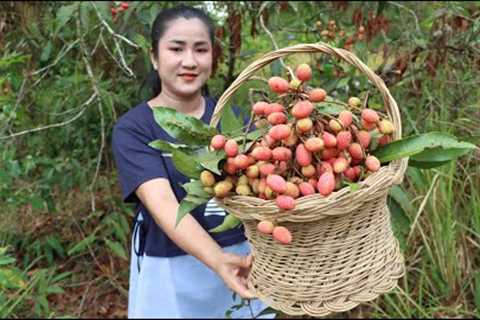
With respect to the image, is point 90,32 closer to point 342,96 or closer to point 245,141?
point 342,96

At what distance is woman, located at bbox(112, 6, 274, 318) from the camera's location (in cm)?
124

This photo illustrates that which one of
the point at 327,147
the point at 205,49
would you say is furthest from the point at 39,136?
the point at 327,147

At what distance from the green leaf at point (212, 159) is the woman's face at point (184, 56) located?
480mm

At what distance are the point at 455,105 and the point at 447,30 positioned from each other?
0.26 m

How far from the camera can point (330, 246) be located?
96cm

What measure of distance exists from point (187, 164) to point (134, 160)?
40 cm

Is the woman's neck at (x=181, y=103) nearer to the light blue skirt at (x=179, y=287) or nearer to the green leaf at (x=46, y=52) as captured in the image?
the light blue skirt at (x=179, y=287)

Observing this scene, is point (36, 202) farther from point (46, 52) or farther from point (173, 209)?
point (173, 209)

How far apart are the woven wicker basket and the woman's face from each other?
0.41m

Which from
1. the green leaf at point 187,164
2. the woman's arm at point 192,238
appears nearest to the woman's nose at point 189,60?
the woman's arm at point 192,238

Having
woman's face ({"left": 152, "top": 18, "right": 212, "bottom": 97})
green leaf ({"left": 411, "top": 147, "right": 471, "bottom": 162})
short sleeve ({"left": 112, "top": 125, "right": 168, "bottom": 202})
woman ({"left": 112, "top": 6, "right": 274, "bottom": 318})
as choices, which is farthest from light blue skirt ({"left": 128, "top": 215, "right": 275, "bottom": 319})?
green leaf ({"left": 411, "top": 147, "right": 471, "bottom": 162})

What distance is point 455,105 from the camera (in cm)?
186

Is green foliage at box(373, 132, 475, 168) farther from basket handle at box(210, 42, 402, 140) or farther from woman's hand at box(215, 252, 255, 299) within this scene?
woman's hand at box(215, 252, 255, 299)

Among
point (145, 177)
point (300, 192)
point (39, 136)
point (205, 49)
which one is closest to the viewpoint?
point (300, 192)
